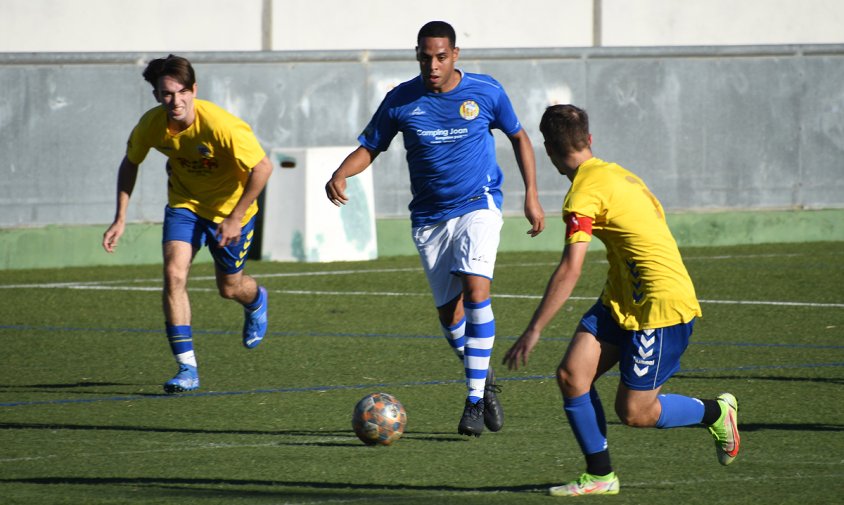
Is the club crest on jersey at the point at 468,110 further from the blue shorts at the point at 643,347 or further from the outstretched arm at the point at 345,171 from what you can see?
the blue shorts at the point at 643,347

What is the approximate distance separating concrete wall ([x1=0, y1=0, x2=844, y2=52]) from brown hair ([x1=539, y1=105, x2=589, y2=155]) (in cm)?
1518

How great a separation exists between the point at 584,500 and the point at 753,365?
408cm

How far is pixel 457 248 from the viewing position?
848 centimetres

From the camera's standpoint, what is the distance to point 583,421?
6441 millimetres

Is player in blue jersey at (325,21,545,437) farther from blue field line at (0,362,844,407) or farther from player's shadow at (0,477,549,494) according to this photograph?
player's shadow at (0,477,549,494)

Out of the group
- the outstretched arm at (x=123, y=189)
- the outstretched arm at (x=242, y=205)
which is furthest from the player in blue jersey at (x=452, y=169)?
the outstretched arm at (x=123, y=189)

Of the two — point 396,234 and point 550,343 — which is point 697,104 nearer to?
point 396,234

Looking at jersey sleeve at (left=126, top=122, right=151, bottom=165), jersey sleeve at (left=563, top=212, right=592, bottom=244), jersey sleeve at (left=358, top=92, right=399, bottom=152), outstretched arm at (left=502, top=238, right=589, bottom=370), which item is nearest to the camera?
outstretched arm at (left=502, top=238, right=589, bottom=370)

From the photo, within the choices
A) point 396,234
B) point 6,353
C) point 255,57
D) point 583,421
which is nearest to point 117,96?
point 255,57

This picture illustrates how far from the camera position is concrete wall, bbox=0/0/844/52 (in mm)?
20750

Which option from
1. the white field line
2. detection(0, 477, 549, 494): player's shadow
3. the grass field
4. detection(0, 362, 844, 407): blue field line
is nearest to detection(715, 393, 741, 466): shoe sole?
the grass field

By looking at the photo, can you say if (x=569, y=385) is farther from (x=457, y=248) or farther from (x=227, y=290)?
(x=227, y=290)

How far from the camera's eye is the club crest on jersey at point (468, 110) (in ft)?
28.2

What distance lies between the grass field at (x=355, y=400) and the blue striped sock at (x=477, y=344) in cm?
31
